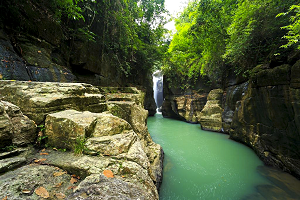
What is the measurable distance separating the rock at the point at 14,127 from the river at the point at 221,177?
3500 millimetres

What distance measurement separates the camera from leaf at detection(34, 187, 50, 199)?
115cm

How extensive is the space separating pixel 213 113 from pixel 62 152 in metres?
10.6

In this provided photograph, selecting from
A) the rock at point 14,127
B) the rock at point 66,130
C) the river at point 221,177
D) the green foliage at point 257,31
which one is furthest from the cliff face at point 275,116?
the rock at point 14,127

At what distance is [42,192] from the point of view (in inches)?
46.3

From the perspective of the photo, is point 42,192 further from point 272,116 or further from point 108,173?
point 272,116

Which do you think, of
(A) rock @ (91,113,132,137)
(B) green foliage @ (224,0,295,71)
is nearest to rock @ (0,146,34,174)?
(A) rock @ (91,113,132,137)

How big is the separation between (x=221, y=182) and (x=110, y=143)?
4.35 m

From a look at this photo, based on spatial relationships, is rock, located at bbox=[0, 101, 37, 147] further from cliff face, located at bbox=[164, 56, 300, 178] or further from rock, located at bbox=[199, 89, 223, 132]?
rock, located at bbox=[199, 89, 223, 132]

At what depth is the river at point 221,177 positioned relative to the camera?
360cm

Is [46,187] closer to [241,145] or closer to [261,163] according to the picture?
[261,163]

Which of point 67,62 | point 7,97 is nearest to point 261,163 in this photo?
point 7,97

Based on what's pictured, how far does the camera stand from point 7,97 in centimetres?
225

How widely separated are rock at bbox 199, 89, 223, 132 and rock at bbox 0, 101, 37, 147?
1058cm

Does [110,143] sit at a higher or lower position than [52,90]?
lower
